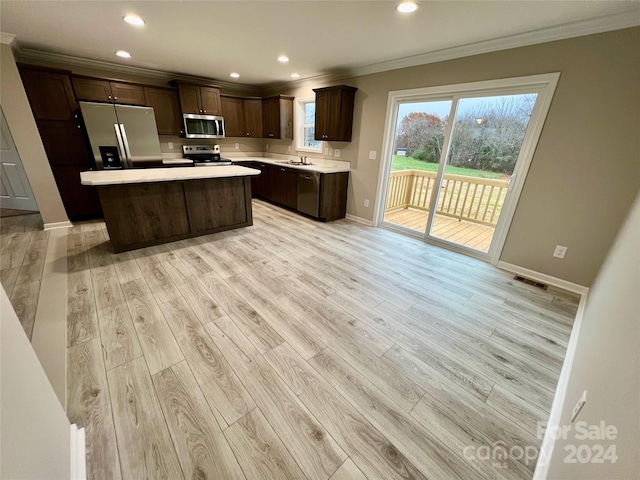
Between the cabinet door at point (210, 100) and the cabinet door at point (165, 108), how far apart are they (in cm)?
45

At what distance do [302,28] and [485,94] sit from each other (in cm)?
214

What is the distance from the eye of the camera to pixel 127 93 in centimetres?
406

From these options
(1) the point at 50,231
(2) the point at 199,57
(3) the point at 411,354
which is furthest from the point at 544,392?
(1) the point at 50,231

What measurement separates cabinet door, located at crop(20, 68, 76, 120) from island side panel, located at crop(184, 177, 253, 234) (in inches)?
89.4

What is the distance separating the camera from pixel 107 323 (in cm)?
189

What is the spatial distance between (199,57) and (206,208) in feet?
7.23

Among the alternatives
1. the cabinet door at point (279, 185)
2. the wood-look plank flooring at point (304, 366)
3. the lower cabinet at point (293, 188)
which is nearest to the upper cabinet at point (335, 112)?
the lower cabinet at point (293, 188)

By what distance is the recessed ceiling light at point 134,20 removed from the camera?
2.43 meters

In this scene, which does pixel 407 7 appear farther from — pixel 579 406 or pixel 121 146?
pixel 121 146

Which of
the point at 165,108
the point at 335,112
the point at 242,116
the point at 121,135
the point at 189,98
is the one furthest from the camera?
the point at 242,116

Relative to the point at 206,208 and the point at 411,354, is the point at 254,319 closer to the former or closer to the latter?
the point at 411,354

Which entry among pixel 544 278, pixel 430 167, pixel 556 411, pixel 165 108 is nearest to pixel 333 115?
pixel 430 167

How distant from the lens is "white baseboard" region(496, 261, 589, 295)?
8.23ft

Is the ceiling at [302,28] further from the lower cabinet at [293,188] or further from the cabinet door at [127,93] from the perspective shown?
the lower cabinet at [293,188]
